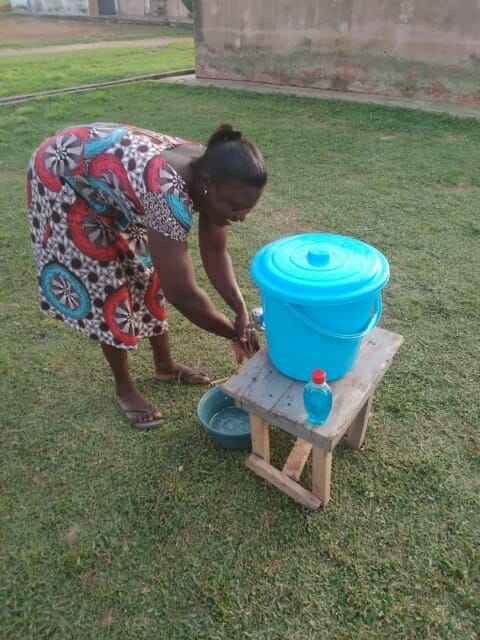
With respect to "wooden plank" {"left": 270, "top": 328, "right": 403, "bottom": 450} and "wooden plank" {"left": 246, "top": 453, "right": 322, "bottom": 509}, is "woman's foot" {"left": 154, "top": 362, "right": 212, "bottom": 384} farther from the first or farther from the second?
"wooden plank" {"left": 270, "top": 328, "right": 403, "bottom": 450}

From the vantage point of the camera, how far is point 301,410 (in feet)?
6.09

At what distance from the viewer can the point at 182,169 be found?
1.73 m

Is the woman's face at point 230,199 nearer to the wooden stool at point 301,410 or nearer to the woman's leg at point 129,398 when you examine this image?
the wooden stool at point 301,410

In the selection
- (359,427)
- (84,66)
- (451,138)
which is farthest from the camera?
(84,66)

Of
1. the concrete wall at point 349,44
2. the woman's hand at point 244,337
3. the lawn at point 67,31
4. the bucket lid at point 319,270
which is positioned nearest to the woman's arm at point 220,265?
the woman's hand at point 244,337

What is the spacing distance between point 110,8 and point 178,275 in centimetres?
2936

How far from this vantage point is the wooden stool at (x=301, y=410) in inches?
71.9

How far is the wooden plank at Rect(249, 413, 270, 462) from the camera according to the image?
206 cm

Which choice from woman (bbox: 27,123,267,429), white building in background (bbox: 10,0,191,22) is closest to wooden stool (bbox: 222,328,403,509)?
woman (bbox: 27,123,267,429)

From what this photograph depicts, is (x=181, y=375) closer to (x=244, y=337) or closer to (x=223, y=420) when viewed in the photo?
(x=223, y=420)

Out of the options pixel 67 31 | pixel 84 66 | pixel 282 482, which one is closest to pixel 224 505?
pixel 282 482

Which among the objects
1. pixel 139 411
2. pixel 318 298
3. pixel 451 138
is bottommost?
pixel 139 411

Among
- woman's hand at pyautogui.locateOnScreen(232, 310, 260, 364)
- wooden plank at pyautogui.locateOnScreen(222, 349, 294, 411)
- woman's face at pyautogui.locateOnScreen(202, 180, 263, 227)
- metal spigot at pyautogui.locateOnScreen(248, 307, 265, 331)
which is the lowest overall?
wooden plank at pyautogui.locateOnScreen(222, 349, 294, 411)

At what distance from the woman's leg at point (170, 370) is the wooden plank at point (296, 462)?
2.31 feet
